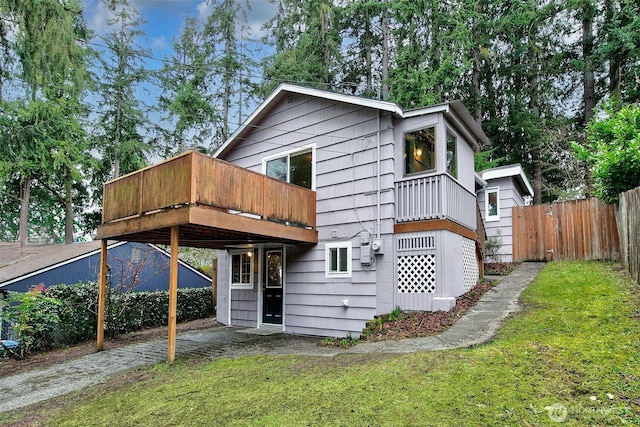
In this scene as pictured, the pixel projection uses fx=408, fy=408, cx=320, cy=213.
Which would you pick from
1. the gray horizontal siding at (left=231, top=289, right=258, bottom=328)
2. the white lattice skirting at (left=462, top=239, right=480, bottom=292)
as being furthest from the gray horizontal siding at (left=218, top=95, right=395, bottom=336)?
the white lattice skirting at (left=462, top=239, right=480, bottom=292)

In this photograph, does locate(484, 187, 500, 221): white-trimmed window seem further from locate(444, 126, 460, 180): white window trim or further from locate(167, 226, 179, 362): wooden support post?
locate(167, 226, 179, 362): wooden support post

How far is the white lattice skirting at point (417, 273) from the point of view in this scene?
8164mm

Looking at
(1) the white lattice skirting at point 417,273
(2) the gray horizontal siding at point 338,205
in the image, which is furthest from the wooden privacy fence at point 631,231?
→ (2) the gray horizontal siding at point 338,205

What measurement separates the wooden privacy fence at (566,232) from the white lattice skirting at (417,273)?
695cm

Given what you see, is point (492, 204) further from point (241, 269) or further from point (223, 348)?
point (223, 348)

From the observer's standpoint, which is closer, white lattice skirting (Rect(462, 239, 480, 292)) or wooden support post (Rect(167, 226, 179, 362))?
wooden support post (Rect(167, 226, 179, 362))

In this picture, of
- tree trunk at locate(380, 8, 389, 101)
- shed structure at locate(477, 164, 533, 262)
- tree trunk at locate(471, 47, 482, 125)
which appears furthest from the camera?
tree trunk at locate(471, 47, 482, 125)

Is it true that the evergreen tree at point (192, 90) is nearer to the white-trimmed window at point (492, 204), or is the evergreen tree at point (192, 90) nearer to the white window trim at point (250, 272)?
the white window trim at point (250, 272)

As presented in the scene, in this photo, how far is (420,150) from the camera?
8.79 metres

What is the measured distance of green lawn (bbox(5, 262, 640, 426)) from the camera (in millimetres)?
3693

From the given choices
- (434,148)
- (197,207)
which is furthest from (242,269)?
(434,148)

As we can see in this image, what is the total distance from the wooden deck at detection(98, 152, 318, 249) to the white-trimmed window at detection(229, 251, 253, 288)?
1858mm

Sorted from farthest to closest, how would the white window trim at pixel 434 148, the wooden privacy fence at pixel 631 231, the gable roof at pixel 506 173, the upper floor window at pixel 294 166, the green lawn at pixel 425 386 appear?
1. the gable roof at pixel 506 173
2. the upper floor window at pixel 294 166
3. the white window trim at pixel 434 148
4. the wooden privacy fence at pixel 631 231
5. the green lawn at pixel 425 386

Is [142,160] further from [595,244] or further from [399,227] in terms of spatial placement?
[595,244]
